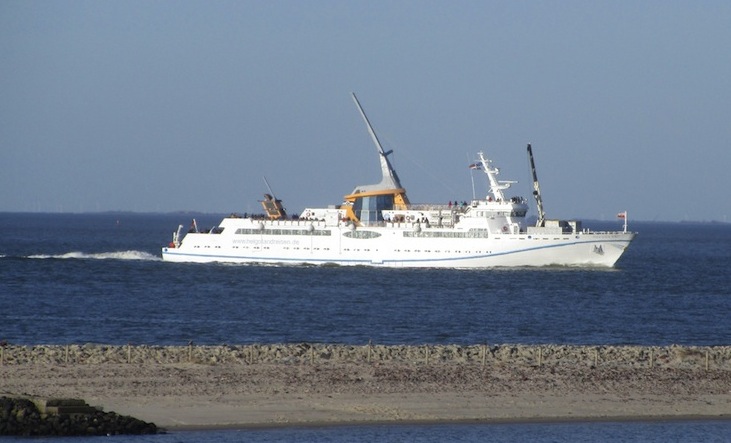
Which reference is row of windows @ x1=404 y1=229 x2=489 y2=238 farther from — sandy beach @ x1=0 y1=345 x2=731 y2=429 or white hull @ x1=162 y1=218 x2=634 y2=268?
sandy beach @ x1=0 y1=345 x2=731 y2=429

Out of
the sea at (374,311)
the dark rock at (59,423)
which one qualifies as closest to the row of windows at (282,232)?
the sea at (374,311)

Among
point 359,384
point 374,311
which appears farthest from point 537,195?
point 359,384

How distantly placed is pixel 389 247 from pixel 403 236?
1.12 meters

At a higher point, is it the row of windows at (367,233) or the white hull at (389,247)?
the row of windows at (367,233)

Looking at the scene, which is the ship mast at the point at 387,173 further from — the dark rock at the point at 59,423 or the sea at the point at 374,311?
the dark rock at the point at 59,423

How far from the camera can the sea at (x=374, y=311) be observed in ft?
86.3

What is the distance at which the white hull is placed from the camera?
3118 inches

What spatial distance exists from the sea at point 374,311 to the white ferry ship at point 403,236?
4.15ft

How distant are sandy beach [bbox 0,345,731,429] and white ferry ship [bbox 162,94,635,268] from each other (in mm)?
44897

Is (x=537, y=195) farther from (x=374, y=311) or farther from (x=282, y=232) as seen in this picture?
(x=374, y=311)

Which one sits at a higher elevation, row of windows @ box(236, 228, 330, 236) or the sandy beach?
row of windows @ box(236, 228, 330, 236)

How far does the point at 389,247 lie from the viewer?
82.8 m

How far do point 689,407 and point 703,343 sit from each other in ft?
52.5

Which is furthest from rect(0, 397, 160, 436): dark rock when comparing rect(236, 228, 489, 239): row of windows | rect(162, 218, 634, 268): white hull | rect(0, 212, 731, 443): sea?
rect(236, 228, 489, 239): row of windows
